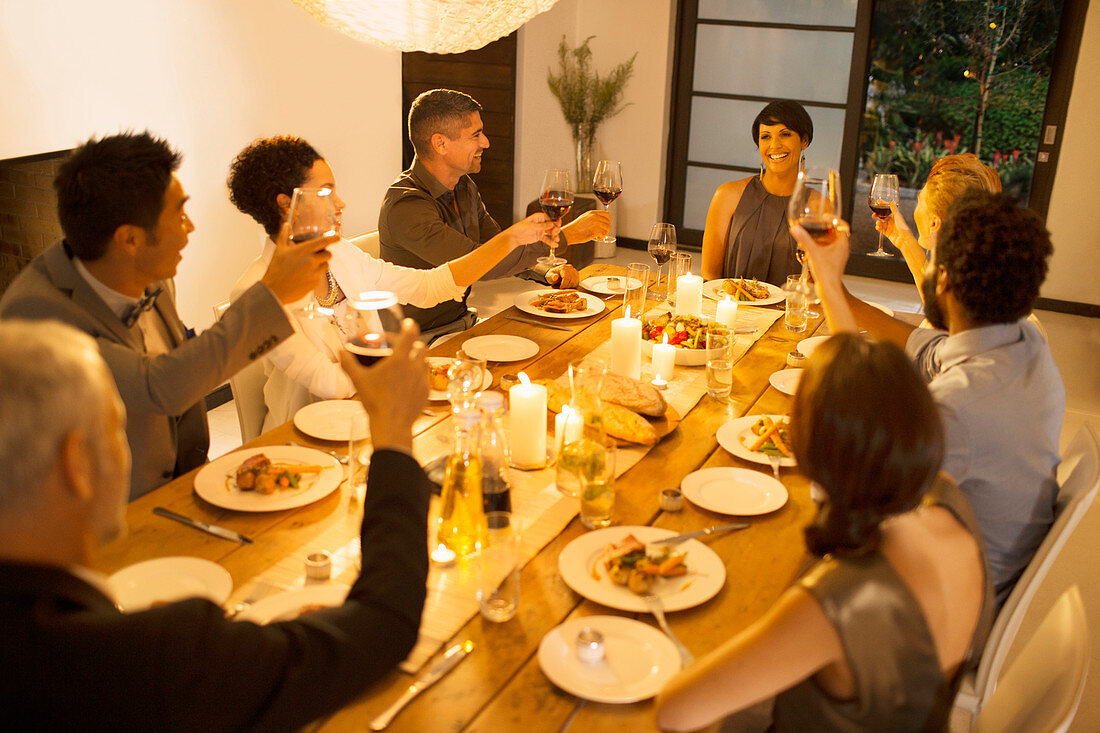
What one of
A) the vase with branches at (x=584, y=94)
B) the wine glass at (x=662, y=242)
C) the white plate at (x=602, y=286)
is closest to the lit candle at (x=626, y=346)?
the wine glass at (x=662, y=242)

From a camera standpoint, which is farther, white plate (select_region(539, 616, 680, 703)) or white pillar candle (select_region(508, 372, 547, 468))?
white pillar candle (select_region(508, 372, 547, 468))

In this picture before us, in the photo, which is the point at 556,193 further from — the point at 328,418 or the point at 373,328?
the point at 373,328

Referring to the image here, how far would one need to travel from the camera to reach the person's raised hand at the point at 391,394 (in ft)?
3.94

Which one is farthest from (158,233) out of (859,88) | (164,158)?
(859,88)

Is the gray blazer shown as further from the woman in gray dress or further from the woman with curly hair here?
the woman in gray dress

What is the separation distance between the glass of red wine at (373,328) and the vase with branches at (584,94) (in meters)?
5.43

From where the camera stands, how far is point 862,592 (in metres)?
1.09

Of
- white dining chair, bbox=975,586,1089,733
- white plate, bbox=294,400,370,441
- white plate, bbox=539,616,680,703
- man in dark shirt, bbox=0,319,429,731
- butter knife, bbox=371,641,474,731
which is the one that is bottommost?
white dining chair, bbox=975,586,1089,733

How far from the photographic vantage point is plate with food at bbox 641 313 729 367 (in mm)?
2473

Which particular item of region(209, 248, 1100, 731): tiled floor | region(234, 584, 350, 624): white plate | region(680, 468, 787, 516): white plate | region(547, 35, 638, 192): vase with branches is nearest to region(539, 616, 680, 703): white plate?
region(234, 584, 350, 624): white plate

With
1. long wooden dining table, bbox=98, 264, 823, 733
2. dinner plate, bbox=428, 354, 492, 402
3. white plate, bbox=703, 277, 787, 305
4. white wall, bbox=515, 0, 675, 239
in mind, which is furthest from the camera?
white wall, bbox=515, 0, 675, 239

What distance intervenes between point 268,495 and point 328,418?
377mm

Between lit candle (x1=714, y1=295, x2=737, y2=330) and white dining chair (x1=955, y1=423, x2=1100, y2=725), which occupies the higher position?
lit candle (x1=714, y1=295, x2=737, y2=330)

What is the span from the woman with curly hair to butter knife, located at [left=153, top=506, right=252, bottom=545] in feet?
2.61
